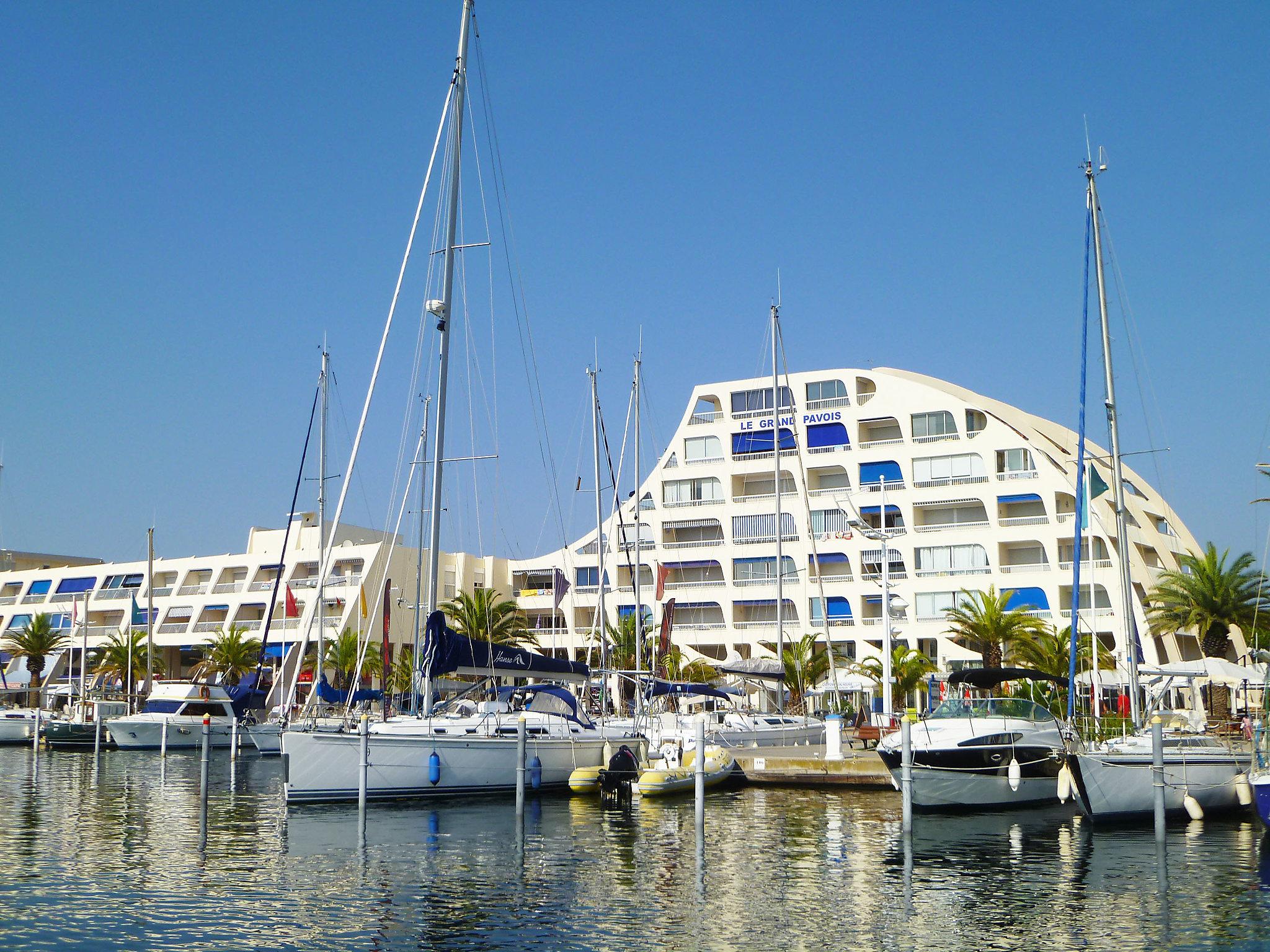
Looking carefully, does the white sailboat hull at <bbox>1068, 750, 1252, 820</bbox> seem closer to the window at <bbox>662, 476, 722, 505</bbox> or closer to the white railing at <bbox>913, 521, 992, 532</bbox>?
the white railing at <bbox>913, 521, 992, 532</bbox>

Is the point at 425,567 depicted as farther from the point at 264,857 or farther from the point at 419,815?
the point at 264,857

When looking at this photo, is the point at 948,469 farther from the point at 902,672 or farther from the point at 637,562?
the point at 637,562

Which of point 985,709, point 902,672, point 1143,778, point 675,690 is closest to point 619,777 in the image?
point 985,709

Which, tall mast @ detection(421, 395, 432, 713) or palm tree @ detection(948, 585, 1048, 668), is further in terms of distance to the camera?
palm tree @ detection(948, 585, 1048, 668)

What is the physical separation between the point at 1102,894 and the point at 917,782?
30.3 ft

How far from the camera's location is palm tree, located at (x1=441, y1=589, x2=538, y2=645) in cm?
6862

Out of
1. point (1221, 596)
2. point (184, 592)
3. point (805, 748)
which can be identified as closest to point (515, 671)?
point (805, 748)

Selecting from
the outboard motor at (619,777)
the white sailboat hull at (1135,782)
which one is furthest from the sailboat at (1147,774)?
the outboard motor at (619,777)

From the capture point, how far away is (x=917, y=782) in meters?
28.8

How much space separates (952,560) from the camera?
72.1 meters

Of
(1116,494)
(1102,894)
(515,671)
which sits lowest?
(1102,894)

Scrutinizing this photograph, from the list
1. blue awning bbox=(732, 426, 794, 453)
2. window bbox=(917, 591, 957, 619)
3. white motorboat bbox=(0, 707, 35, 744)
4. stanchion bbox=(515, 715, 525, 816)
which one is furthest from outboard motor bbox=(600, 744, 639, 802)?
blue awning bbox=(732, 426, 794, 453)

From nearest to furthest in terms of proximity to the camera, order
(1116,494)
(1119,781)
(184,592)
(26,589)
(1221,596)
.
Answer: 1. (1119,781)
2. (1116,494)
3. (1221,596)
4. (184,592)
5. (26,589)

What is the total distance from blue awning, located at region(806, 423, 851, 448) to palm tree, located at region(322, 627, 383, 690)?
29.9m
